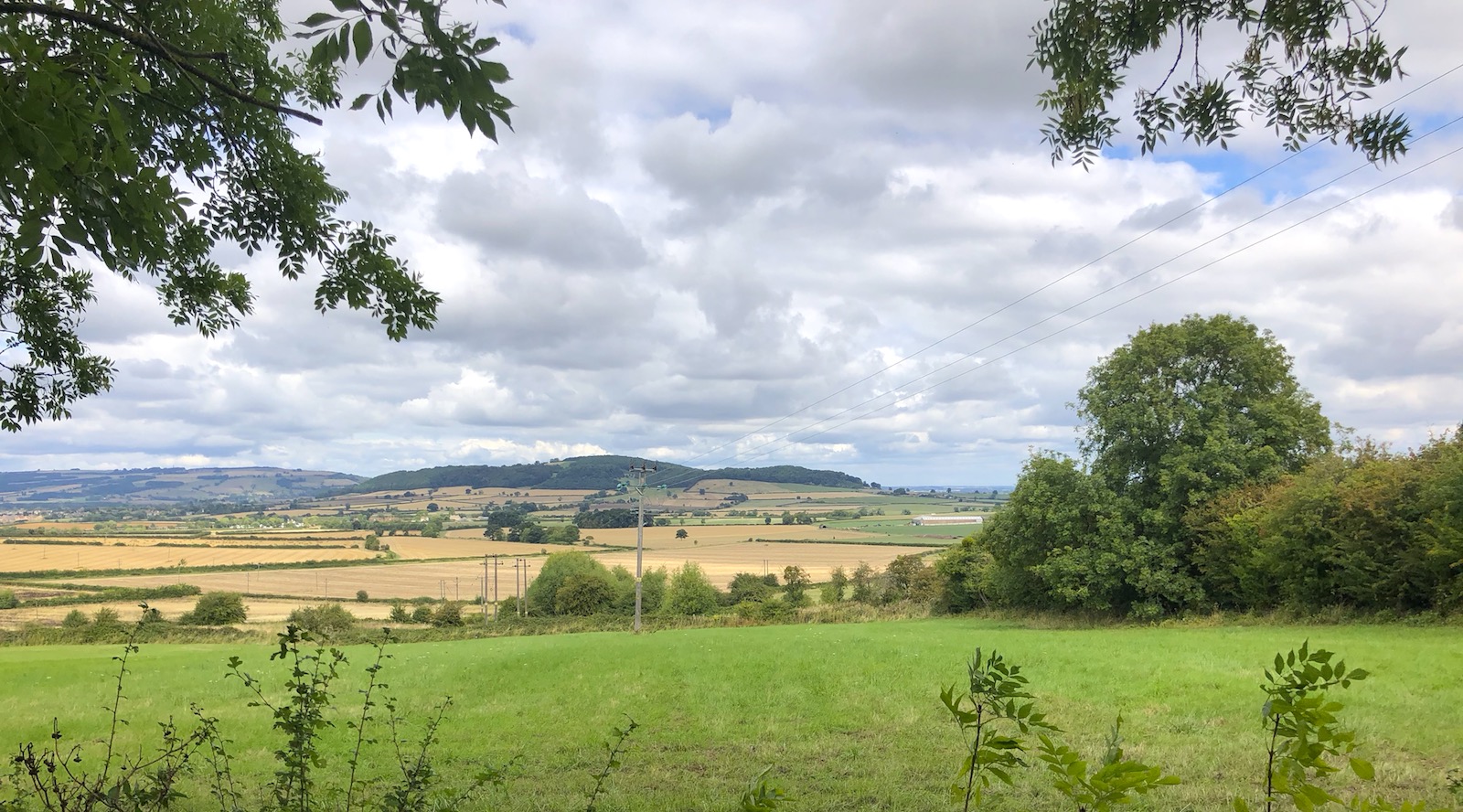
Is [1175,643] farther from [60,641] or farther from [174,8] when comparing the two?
[60,641]

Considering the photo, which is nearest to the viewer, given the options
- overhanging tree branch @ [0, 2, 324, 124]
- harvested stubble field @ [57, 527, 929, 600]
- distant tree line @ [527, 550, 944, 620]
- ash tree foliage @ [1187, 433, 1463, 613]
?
overhanging tree branch @ [0, 2, 324, 124]

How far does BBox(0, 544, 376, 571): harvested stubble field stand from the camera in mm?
76312

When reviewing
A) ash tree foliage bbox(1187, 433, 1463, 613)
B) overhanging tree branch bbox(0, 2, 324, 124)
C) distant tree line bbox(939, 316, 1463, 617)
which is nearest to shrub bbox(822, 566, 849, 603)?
distant tree line bbox(939, 316, 1463, 617)

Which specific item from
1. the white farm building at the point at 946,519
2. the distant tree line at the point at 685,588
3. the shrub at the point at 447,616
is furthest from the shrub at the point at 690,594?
the white farm building at the point at 946,519

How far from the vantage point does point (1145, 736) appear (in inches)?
337

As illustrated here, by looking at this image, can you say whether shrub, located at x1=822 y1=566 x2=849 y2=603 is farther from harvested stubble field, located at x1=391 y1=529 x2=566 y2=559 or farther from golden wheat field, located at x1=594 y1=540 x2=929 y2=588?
harvested stubble field, located at x1=391 y1=529 x2=566 y2=559

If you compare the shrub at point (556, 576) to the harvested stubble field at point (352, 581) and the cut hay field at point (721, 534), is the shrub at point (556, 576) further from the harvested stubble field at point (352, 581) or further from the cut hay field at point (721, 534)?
the cut hay field at point (721, 534)

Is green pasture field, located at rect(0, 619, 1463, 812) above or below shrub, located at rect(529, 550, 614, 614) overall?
above

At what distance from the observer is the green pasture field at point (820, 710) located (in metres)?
7.01

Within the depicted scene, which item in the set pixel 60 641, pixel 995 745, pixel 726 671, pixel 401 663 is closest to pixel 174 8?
pixel 995 745

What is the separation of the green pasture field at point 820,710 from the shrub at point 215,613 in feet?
111

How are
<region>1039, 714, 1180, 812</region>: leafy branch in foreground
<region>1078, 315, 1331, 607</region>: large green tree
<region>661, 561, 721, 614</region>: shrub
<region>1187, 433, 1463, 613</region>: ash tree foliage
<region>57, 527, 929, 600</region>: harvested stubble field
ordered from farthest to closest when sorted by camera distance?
<region>57, 527, 929, 600</region>: harvested stubble field → <region>661, 561, 721, 614</region>: shrub → <region>1078, 315, 1331, 607</region>: large green tree → <region>1187, 433, 1463, 613</region>: ash tree foliage → <region>1039, 714, 1180, 812</region>: leafy branch in foreground

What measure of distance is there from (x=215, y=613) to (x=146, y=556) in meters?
43.5

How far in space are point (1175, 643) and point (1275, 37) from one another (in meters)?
15.1
